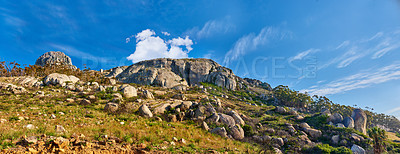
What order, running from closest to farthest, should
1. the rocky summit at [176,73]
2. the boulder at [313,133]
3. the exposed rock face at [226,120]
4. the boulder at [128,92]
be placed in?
the exposed rock face at [226,120], the boulder at [313,133], the boulder at [128,92], the rocky summit at [176,73]

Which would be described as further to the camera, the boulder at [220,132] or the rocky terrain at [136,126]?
the boulder at [220,132]

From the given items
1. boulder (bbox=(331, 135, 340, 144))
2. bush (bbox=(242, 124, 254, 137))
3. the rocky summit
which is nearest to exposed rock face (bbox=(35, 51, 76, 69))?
the rocky summit

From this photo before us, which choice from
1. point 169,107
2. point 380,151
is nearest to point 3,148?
point 169,107

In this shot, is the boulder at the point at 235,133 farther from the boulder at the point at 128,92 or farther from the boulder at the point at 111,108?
the boulder at the point at 128,92

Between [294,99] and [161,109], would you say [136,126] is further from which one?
[294,99]

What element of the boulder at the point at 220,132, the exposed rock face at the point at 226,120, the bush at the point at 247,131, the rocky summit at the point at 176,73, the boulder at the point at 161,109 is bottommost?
the bush at the point at 247,131

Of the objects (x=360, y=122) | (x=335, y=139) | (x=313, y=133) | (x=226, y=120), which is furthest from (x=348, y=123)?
(x=226, y=120)

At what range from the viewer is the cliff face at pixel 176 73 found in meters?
100

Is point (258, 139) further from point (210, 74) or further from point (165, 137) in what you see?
point (210, 74)

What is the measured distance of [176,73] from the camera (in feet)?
372

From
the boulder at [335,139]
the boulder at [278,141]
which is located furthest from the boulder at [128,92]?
the boulder at [335,139]

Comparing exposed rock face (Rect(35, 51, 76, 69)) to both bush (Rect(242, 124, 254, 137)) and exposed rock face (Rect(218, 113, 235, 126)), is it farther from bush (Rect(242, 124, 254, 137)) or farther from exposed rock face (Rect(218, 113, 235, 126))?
bush (Rect(242, 124, 254, 137))

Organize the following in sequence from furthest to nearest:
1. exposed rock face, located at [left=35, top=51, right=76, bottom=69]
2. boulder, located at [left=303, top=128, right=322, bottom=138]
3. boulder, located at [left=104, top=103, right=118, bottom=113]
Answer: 1. exposed rock face, located at [left=35, top=51, right=76, bottom=69]
2. boulder, located at [left=303, top=128, right=322, bottom=138]
3. boulder, located at [left=104, top=103, right=118, bottom=113]

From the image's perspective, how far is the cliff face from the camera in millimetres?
100000
